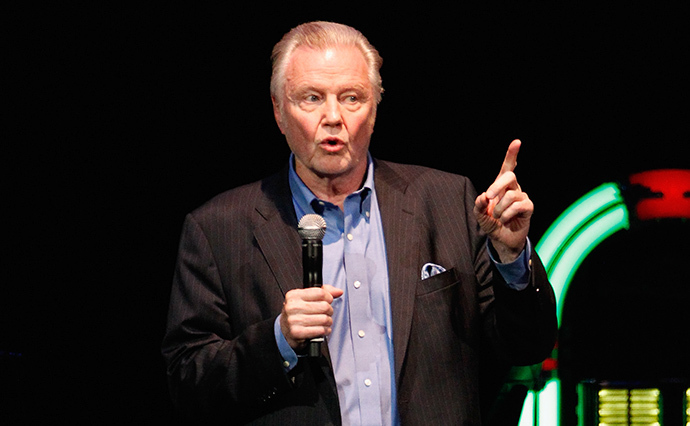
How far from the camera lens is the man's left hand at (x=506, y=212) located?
1969mm

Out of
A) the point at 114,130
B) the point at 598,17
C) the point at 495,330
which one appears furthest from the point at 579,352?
the point at 114,130

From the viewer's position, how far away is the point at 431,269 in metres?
2.22

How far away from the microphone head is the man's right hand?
→ 120 millimetres

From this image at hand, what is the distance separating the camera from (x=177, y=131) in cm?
316

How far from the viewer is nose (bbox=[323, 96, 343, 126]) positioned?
2258mm

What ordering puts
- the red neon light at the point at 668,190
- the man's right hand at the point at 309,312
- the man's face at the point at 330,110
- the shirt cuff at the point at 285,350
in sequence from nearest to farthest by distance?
1. the man's right hand at the point at 309,312
2. the shirt cuff at the point at 285,350
3. the man's face at the point at 330,110
4. the red neon light at the point at 668,190

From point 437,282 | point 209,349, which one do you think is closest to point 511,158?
point 437,282

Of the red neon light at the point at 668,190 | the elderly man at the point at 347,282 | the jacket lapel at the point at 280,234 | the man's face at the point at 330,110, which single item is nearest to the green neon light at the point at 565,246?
the red neon light at the point at 668,190

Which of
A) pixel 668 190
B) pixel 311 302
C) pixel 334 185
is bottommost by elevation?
pixel 311 302

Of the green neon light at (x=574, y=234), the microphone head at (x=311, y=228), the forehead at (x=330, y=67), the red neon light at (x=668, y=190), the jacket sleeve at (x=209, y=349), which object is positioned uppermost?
the forehead at (x=330, y=67)

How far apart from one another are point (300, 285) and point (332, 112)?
476mm

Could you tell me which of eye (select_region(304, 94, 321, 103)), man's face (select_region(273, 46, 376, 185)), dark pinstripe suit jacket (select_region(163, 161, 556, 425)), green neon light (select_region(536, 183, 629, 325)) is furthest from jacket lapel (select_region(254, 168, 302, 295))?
green neon light (select_region(536, 183, 629, 325))

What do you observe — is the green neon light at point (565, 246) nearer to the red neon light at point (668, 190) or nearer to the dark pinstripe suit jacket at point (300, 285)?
the red neon light at point (668, 190)

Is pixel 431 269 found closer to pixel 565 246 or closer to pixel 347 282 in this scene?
pixel 347 282
